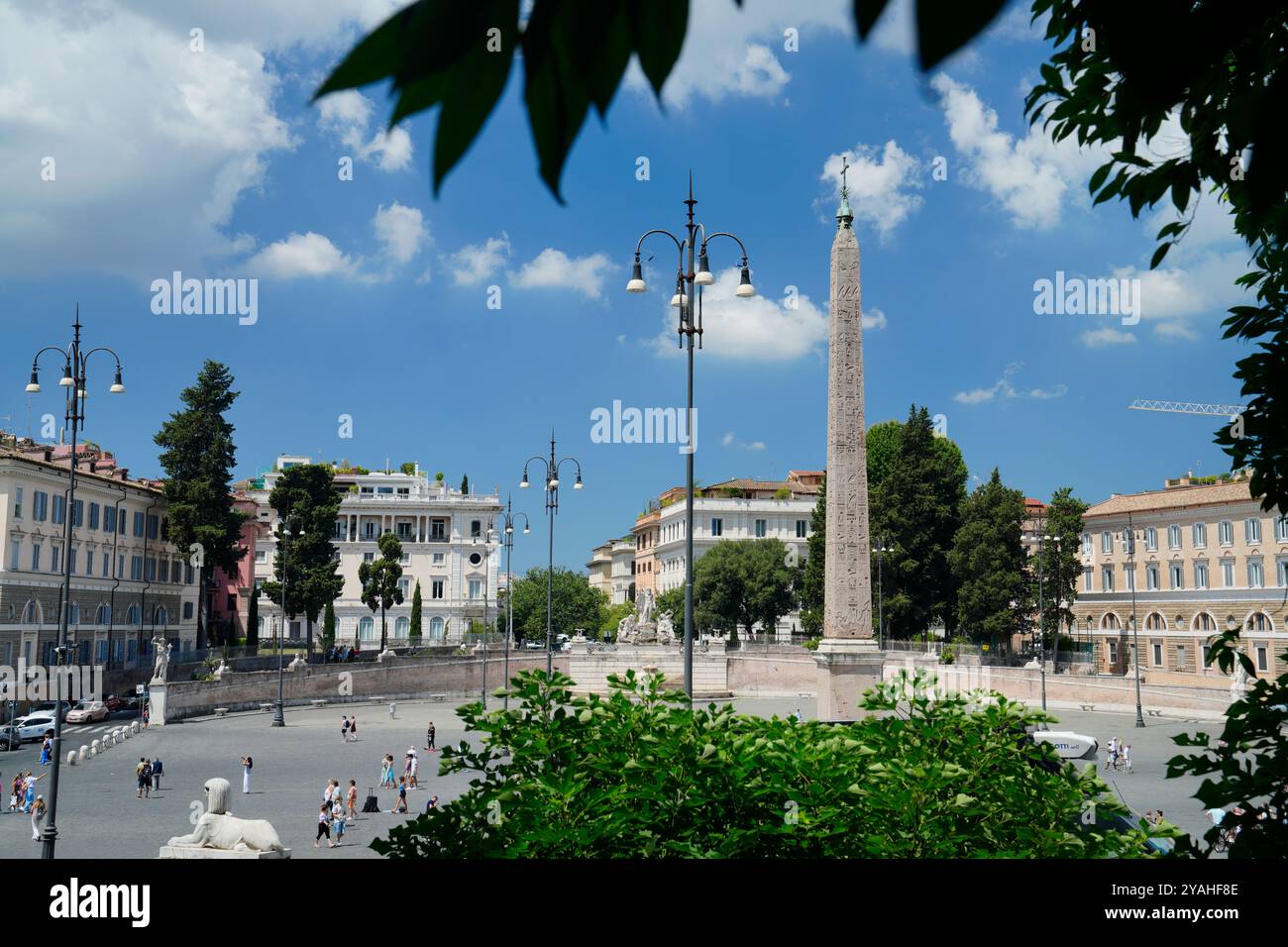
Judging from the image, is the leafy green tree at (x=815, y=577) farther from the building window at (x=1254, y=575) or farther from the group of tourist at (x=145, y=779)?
the group of tourist at (x=145, y=779)

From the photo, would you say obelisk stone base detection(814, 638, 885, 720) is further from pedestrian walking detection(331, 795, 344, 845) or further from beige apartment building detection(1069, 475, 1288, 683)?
beige apartment building detection(1069, 475, 1288, 683)

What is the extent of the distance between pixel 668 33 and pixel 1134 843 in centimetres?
549

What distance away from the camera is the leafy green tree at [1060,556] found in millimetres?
51938

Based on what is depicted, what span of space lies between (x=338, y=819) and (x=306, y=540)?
3721cm

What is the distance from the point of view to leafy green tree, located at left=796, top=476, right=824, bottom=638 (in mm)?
55906

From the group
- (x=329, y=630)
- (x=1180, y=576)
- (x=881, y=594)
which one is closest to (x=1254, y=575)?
(x=1180, y=576)

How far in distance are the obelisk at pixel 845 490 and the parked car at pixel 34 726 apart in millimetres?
22557

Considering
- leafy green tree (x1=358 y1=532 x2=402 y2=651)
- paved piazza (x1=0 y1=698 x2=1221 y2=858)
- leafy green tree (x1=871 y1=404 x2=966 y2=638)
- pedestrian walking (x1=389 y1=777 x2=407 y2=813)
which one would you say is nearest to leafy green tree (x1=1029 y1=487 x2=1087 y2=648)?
leafy green tree (x1=871 y1=404 x2=966 y2=638)

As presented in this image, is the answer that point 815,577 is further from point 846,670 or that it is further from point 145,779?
point 145,779

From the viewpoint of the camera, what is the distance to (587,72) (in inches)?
36.8

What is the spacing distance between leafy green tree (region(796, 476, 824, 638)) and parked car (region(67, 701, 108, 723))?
106 feet

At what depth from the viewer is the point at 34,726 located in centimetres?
3138
